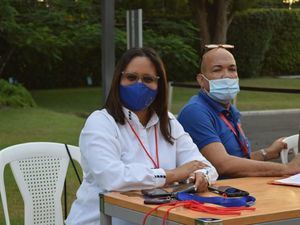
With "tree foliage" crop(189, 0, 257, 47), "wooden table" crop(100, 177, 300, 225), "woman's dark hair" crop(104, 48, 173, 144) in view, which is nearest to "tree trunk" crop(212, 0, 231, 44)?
"tree foliage" crop(189, 0, 257, 47)

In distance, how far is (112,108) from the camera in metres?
3.72

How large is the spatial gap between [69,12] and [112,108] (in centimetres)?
1625

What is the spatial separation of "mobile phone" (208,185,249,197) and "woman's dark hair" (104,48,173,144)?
1.56ft

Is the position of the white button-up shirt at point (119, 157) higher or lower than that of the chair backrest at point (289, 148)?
higher

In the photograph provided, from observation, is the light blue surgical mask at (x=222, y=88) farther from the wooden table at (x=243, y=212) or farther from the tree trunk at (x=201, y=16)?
the tree trunk at (x=201, y=16)

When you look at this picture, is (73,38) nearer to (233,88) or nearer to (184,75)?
(184,75)

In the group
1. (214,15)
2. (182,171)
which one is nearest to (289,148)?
(182,171)

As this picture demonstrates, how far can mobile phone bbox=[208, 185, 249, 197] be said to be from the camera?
3.25 meters

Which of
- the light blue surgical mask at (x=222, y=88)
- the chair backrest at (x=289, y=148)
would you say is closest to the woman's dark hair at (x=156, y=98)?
the light blue surgical mask at (x=222, y=88)

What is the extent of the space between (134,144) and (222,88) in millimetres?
921

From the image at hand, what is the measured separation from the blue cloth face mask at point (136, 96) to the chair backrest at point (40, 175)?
35.2 inches

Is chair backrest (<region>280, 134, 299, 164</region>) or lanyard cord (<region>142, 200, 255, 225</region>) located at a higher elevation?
lanyard cord (<region>142, 200, 255, 225</region>)

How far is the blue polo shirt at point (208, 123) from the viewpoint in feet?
13.9

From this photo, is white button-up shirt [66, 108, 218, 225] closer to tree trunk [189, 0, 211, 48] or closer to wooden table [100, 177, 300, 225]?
wooden table [100, 177, 300, 225]
